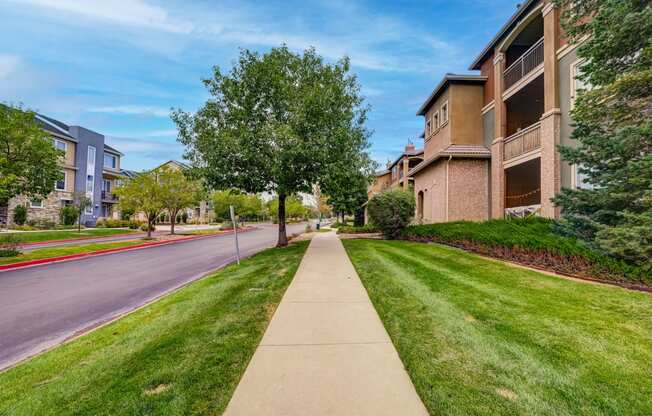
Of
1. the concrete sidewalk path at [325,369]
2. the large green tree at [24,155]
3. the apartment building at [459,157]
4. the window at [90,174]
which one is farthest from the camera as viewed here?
the window at [90,174]

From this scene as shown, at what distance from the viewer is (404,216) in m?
17.4

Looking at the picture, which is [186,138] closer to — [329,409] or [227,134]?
[227,134]

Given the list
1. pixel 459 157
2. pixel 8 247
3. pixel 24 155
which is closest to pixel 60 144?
pixel 24 155

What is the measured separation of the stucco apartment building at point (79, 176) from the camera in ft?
100

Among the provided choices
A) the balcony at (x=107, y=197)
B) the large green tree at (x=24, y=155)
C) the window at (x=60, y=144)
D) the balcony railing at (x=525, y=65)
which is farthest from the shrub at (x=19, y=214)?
the balcony railing at (x=525, y=65)

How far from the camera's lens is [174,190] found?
88.9 feet

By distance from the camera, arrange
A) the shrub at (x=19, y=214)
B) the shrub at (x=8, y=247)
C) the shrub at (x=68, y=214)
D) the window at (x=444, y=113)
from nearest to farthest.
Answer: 1. the shrub at (x=8, y=247)
2. the window at (x=444, y=113)
3. the shrub at (x=19, y=214)
4. the shrub at (x=68, y=214)

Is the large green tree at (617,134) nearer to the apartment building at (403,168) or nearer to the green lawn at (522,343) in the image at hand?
the green lawn at (522,343)

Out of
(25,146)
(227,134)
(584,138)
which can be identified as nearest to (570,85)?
(584,138)

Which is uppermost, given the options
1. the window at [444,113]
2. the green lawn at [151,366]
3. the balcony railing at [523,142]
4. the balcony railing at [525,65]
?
the balcony railing at [525,65]

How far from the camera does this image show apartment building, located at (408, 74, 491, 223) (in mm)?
15680

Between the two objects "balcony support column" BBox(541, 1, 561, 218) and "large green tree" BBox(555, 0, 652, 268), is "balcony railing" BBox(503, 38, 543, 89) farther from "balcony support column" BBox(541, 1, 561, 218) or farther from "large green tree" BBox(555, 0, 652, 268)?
"large green tree" BBox(555, 0, 652, 268)

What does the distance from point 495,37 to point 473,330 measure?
16.2 m

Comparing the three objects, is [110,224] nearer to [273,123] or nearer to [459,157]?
[273,123]
